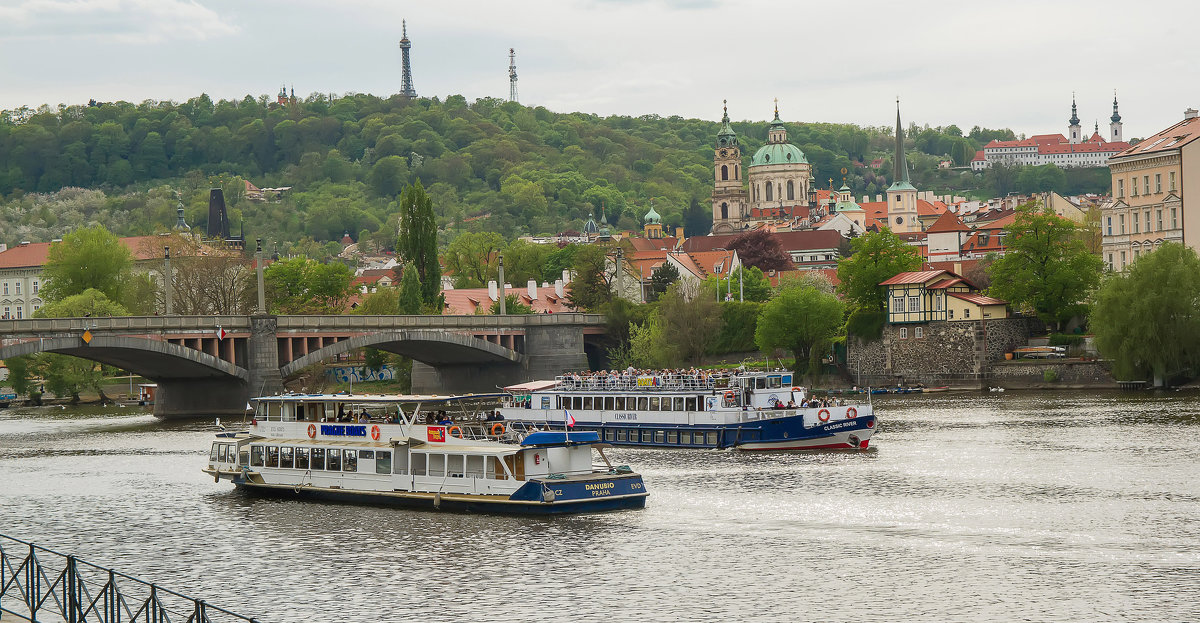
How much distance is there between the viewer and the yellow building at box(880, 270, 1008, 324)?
341ft

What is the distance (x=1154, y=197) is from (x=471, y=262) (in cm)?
7230

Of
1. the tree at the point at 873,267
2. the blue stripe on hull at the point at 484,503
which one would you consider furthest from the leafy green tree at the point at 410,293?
the blue stripe on hull at the point at 484,503

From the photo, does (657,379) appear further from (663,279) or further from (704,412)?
(663,279)

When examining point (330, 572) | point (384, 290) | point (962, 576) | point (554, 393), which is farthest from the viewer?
point (384, 290)

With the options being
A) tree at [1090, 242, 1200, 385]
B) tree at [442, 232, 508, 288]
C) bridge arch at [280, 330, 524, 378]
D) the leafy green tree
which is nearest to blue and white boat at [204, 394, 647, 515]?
bridge arch at [280, 330, 524, 378]

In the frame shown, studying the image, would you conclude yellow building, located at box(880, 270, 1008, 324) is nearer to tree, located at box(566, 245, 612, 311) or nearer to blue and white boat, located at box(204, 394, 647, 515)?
tree, located at box(566, 245, 612, 311)

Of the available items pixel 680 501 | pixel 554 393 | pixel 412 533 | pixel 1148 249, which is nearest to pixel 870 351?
pixel 1148 249

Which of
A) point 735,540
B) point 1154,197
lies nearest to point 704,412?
point 735,540

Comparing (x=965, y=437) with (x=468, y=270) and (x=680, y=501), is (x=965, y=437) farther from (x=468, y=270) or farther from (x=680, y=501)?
(x=468, y=270)

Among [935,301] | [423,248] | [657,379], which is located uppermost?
[423,248]

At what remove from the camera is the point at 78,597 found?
27.9 metres

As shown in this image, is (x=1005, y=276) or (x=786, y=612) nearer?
(x=786, y=612)

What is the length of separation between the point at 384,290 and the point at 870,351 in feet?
144

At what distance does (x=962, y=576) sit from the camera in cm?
3597
